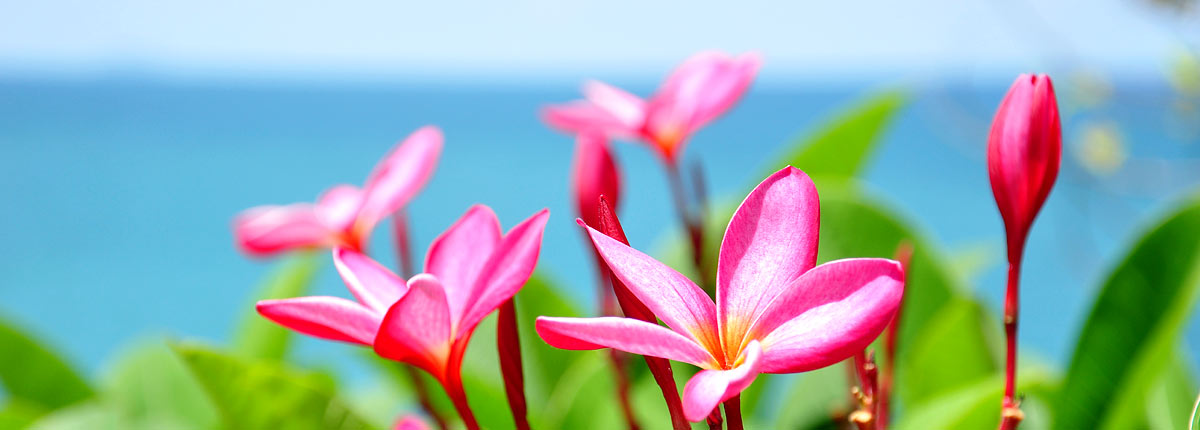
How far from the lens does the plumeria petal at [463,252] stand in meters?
0.18

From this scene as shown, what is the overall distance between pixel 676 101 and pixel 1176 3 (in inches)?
37.5

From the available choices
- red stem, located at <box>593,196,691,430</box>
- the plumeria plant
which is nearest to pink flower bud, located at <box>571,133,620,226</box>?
the plumeria plant

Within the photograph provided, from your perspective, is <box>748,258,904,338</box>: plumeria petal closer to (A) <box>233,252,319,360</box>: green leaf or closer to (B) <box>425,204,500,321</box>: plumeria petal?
(B) <box>425,204,500,321</box>: plumeria petal

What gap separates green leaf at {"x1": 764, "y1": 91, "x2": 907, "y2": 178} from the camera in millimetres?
426

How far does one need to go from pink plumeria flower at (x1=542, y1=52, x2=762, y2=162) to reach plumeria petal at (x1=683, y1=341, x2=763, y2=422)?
186 mm

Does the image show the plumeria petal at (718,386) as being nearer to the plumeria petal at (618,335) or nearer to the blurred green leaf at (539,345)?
the plumeria petal at (618,335)

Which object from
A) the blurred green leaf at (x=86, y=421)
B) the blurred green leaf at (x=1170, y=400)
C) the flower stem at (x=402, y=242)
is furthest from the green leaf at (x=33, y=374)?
the blurred green leaf at (x=1170, y=400)

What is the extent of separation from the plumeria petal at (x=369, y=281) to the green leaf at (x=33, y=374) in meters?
0.34

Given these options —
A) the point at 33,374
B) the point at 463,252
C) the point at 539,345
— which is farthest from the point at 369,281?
the point at 33,374

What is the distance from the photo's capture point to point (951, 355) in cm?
31

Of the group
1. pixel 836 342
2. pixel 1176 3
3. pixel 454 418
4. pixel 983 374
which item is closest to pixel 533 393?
pixel 454 418

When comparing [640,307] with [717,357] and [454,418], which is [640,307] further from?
[454,418]

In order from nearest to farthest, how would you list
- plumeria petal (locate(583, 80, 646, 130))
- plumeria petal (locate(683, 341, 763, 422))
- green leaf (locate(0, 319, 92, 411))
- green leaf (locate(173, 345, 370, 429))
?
plumeria petal (locate(683, 341, 763, 422))
green leaf (locate(173, 345, 370, 429))
plumeria petal (locate(583, 80, 646, 130))
green leaf (locate(0, 319, 92, 411))

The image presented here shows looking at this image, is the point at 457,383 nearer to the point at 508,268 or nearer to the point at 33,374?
the point at 508,268
